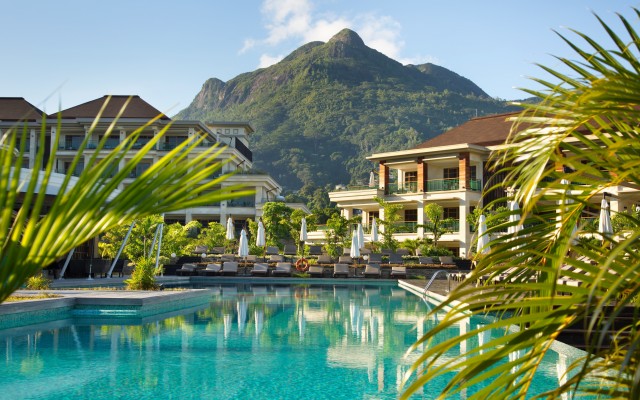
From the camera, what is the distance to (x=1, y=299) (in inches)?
62.7

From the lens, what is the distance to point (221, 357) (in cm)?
970

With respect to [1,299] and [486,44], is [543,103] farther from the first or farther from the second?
[486,44]

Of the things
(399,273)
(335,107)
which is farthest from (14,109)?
(335,107)

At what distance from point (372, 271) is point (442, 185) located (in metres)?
12.8

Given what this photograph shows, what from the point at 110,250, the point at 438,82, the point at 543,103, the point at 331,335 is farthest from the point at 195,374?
the point at 438,82

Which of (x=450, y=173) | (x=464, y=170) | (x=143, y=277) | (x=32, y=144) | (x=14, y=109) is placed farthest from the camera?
(x=32, y=144)

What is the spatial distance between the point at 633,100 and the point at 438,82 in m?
154

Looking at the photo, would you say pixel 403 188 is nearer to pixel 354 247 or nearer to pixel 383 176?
pixel 383 176

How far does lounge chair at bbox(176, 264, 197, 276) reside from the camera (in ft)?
97.2

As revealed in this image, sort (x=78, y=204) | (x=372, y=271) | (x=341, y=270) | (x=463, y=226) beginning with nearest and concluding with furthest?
(x=78, y=204), (x=372, y=271), (x=341, y=270), (x=463, y=226)

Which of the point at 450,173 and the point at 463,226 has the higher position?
the point at 450,173

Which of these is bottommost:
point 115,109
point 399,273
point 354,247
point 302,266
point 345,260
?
point 399,273

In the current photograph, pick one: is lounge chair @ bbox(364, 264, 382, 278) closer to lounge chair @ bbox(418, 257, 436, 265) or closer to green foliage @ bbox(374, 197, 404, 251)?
lounge chair @ bbox(418, 257, 436, 265)

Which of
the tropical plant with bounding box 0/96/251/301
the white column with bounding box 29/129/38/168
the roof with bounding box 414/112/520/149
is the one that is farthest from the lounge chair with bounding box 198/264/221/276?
the white column with bounding box 29/129/38/168
